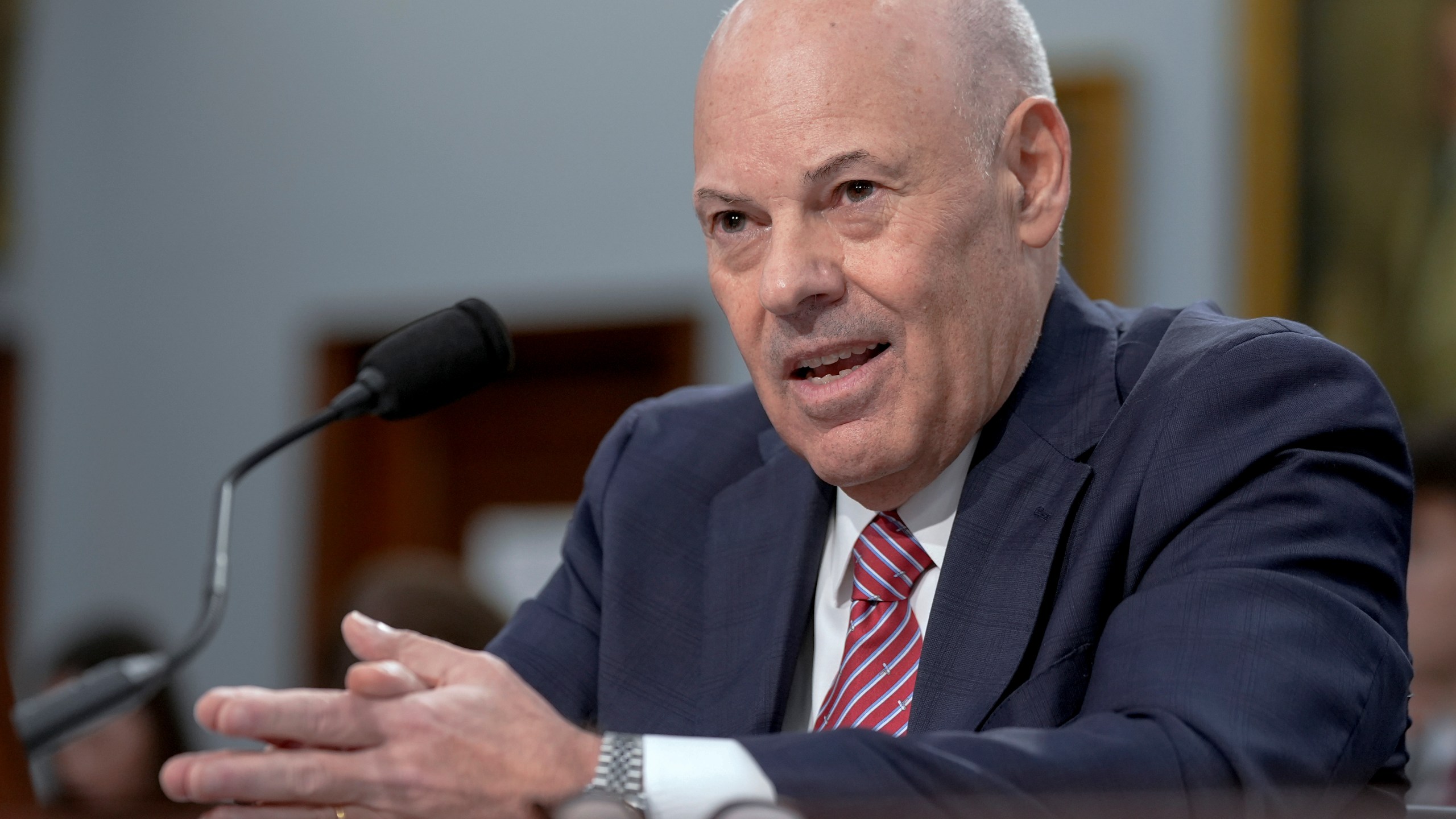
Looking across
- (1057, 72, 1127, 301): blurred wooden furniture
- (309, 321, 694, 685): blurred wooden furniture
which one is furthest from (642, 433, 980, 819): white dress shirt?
(309, 321, 694, 685): blurred wooden furniture

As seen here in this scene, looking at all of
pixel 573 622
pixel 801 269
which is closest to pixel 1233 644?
pixel 801 269

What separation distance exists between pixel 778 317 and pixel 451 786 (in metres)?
0.66

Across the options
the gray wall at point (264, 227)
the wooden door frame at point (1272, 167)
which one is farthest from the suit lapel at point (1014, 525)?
the gray wall at point (264, 227)

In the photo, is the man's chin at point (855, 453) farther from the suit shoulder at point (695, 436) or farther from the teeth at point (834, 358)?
the suit shoulder at point (695, 436)

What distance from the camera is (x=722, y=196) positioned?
1554mm

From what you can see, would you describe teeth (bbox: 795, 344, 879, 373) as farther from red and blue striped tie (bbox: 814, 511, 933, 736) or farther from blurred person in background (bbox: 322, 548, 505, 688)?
blurred person in background (bbox: 322, 548, 505, 688)

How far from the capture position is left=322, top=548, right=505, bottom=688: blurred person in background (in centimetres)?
297

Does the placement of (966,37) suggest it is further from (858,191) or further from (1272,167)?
(1272,167)

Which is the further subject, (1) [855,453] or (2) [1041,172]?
(2) [1041,172]

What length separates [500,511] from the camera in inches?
206

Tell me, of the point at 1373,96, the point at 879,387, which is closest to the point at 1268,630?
the point at 879,387

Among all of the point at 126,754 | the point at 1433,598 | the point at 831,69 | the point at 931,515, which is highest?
the point at 831,69

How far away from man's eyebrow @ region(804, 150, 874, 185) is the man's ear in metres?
0.21

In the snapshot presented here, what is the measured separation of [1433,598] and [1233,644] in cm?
225
